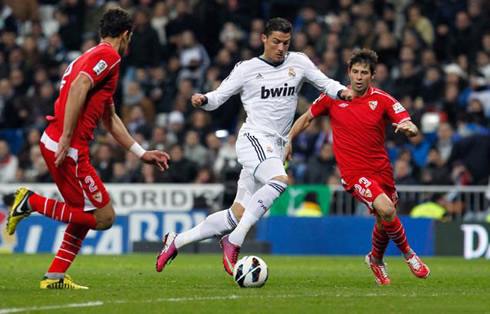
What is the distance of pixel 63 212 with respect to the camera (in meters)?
9.32

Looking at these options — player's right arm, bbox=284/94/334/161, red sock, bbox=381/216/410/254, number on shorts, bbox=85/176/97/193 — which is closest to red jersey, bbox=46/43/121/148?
number on shorts, bbox=85/176/97/193

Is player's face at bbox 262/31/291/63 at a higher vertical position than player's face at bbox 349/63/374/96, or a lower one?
higher

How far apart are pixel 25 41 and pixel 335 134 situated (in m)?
14.6

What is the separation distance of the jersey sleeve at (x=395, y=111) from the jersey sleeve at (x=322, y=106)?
0.61 meters

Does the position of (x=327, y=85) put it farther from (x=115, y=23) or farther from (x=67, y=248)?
(x=67, y=248)

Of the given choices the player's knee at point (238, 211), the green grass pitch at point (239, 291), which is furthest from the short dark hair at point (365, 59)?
the green grass pitch at point (239, 291)

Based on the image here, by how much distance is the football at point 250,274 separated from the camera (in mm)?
9875

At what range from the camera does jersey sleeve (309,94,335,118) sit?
38.1 ft

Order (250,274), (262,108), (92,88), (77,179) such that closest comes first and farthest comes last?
(77,179)
(92,88)
(250,274)
(262,108)

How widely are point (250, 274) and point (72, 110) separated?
2148 mm

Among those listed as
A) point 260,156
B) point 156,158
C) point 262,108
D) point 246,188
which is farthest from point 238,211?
point 156,158

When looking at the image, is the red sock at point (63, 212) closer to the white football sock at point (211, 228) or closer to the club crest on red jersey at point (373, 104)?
the white football sock at point (211, 228)

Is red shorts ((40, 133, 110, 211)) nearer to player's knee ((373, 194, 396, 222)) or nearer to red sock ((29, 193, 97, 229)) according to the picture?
red sock ((29, 193, 97, 229))

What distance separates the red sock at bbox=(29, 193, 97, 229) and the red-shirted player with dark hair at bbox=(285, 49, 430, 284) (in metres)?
2.67
